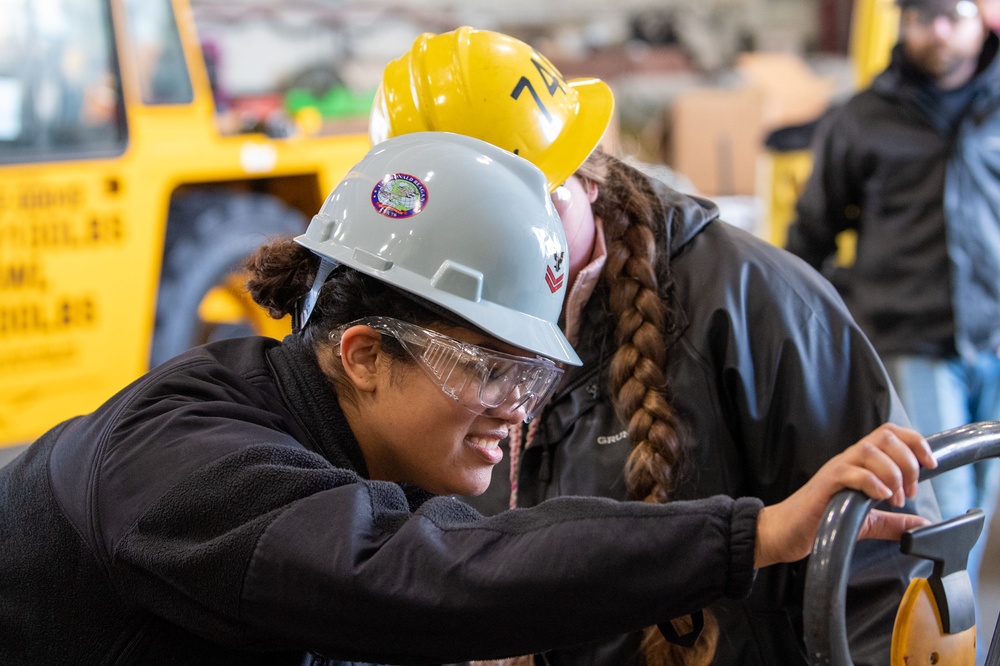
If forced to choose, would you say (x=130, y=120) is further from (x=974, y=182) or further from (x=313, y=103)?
(x=974, y=182)

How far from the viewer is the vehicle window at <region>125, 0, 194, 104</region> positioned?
5340mm

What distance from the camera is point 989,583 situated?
4191mm

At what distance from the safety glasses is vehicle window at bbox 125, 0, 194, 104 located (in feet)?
14.2

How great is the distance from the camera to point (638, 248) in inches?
73.2

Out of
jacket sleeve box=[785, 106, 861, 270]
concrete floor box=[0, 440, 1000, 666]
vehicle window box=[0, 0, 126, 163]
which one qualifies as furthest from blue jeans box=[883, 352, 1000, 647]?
vehicle window box=[0, 0, 126, 163]

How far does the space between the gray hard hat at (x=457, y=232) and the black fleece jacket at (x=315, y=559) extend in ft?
0.89

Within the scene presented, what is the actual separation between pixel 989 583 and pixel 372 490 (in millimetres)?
3612

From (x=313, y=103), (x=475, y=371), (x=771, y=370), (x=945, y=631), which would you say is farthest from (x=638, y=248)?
(x=313, y=103)

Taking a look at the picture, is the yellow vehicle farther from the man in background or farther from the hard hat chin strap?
the hard hat chin strap

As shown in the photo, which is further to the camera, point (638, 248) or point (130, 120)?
point (130, 120)

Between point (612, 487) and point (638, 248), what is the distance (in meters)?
0.41

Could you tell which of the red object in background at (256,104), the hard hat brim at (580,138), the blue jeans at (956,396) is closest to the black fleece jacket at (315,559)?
the hard hat brim at (580,138)

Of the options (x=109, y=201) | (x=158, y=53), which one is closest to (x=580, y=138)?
(x=109, y=201)

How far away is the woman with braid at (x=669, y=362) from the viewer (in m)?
1.72
